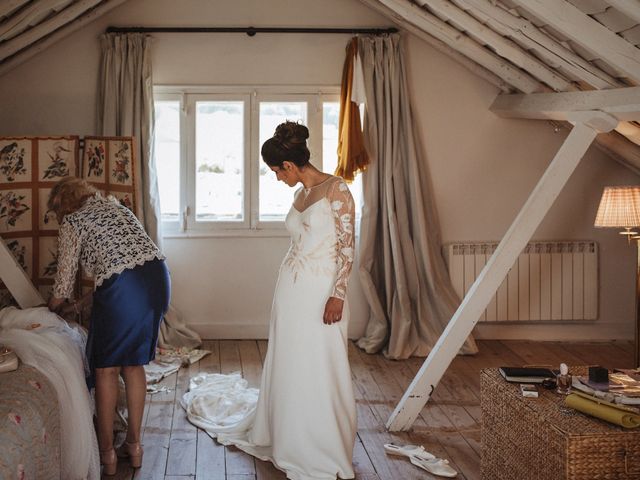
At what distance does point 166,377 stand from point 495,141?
2.93 m

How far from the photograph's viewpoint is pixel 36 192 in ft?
16.2

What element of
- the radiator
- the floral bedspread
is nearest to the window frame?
the radiator

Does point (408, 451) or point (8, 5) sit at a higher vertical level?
point (8, 5)

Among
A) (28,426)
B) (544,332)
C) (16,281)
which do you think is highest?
(16,281)

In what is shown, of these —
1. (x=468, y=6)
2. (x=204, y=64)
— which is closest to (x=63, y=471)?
(x=468, y=6)

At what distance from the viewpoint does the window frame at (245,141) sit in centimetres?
611

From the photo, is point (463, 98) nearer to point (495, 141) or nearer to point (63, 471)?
point (495, 141)

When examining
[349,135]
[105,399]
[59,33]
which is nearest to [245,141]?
[349,135]

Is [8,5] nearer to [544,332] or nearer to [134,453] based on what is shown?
[134,453]

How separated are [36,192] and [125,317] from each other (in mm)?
1698

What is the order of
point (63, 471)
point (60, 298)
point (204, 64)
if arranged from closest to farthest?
point (63, 471), point (60, 298), point (204, 64)

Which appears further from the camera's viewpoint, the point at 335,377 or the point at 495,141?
the point at 495,141

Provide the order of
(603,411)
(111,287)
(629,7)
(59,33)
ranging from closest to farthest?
(603,411) → (629,7) → (111,287) → (59,33)

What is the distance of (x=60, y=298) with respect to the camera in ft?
12.1
